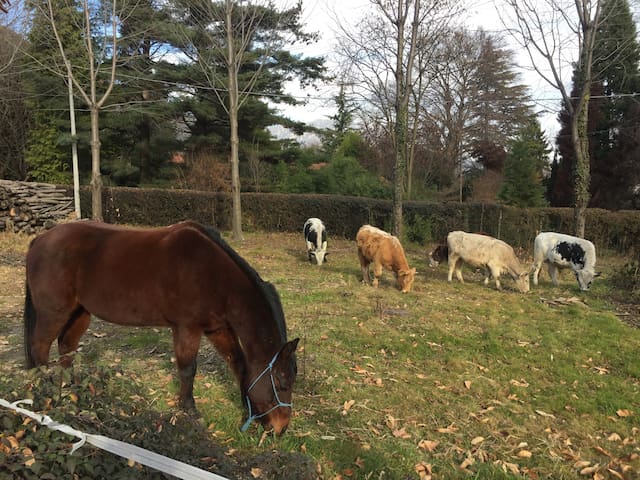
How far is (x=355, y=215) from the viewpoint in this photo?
17609 millimetres

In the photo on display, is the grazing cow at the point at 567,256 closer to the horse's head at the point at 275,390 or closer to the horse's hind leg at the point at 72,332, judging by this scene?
the horse's head at the point at 275,390

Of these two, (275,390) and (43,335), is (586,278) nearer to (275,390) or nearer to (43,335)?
(275,390)

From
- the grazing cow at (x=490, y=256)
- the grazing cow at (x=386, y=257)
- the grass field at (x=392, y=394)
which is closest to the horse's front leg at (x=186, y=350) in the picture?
the grass field at (x=392, y=394)

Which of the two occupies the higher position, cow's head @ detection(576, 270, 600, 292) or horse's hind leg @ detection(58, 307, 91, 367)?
horse's hind leg @ detection(58, 307, 91, 367)

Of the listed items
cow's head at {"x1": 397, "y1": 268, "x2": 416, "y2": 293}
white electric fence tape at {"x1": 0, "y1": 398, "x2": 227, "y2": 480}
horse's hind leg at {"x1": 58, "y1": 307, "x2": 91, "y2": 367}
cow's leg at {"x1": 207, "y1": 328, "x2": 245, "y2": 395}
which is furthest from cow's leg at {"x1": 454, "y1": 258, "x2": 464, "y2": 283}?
white electric fence tape at {"x1": 0, "y1": 398, "x2": 227, "y2": 480}

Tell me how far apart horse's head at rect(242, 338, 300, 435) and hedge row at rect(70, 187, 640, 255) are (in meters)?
13.9

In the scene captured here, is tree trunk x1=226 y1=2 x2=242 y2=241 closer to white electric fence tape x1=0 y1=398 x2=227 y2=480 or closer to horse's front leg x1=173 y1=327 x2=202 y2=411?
horse's front leg x1=173 y1=327 x2=202 y2=411

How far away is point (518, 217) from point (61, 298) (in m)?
15.7

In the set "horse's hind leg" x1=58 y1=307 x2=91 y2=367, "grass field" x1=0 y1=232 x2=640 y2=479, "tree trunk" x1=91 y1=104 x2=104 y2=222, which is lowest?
"grass field" x1=0 y1=232 x2=640 y2=479

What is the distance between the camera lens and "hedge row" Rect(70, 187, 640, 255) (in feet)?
50.9

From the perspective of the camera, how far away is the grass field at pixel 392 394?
2301 mm

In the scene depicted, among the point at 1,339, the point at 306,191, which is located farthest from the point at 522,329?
the point at 306,191

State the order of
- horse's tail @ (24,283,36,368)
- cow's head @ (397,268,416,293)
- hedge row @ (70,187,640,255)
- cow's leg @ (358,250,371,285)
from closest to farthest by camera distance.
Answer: horse's tail @ (24,283,36,368) → cow's head @ (397,268,416,293) → cow's leg @ (358,250,371,285) → hedge row @ (70,187,640,255)

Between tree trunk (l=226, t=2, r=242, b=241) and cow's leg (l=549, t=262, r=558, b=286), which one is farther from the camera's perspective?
tree trunk (l=226, t=2, r=242, b=241)
